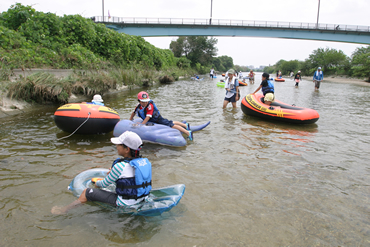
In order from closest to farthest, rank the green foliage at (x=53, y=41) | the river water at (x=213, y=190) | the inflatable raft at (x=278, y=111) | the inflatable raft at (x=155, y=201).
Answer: the river water at (x=213, y=190) < the inflatable raft at (x=155, y=201) < the inflatable raft at (x=278, y=111) < the green foliage at (x=53, y=41)

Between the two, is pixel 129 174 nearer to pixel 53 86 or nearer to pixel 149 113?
pixel 149 113

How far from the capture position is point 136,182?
2.85m

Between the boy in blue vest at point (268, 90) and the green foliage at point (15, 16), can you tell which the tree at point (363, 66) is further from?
the green foliage at point (15, 16)

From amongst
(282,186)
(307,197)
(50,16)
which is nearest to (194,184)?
(282,186)

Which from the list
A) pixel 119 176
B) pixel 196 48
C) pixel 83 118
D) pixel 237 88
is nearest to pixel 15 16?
pixel 83 118

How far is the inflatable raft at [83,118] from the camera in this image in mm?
5723

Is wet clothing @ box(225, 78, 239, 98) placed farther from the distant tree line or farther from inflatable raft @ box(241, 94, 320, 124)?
the distant tree line

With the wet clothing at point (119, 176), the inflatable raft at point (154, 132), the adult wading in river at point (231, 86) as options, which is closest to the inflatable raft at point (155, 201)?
the wet clothing at point (119, 176)

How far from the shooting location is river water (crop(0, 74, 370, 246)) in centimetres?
276

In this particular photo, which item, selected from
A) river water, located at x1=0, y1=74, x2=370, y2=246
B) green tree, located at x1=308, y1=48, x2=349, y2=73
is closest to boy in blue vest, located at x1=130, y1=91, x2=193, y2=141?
river water, located at x1=0, y1=74, x2=370, y2=246

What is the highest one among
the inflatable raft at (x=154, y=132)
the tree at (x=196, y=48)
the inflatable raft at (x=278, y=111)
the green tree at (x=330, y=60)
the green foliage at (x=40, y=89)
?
the tree at (x=196, y=48)

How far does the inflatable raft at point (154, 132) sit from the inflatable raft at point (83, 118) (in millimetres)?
410

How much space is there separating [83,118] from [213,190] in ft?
12.2

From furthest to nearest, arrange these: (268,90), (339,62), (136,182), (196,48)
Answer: (196,48), (339,62), (268,90), (136,182)
